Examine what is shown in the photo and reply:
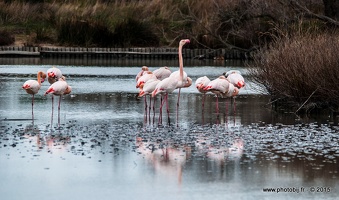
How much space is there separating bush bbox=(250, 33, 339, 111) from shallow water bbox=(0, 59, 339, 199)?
0.57m

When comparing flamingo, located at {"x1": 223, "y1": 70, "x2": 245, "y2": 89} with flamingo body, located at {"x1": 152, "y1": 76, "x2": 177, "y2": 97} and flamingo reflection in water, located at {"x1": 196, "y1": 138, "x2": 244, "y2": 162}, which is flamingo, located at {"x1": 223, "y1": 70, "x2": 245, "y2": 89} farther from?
flamingo reflection in water, located at {"x1": 196, "y1": 138, "x2": 244, "y2": 162}

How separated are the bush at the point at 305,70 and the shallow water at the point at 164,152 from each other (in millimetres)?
567

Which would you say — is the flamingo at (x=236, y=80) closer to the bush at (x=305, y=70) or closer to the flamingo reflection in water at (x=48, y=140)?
the bush at (x=305, y=70)

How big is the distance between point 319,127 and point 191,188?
19.9 feet

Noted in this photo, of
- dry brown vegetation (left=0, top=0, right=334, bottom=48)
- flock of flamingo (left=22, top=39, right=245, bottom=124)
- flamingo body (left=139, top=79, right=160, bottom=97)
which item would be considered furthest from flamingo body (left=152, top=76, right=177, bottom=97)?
dry brown vegetation (left=0, top=0, right=334, bottom=48)

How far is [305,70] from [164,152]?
613 centimetres

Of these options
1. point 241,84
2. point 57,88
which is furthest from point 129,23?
point 57,88

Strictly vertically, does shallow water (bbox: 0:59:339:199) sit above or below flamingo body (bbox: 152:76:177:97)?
below

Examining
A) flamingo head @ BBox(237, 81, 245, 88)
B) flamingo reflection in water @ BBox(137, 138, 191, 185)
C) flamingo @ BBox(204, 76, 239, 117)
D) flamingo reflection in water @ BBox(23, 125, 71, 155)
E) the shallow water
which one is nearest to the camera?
the shallow water

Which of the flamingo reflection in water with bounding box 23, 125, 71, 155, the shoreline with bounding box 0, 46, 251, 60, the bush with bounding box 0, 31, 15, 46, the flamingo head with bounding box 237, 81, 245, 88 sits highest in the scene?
the bush with bounding box 0, 31, 15, 46

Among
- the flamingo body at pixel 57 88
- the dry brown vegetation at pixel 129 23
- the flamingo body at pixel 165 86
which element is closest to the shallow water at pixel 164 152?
the flamingo body at pixel 57 88

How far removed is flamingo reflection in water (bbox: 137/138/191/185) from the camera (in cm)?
1208

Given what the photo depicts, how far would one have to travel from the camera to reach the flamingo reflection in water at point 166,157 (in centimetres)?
1208

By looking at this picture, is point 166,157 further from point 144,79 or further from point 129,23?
point 129,23
